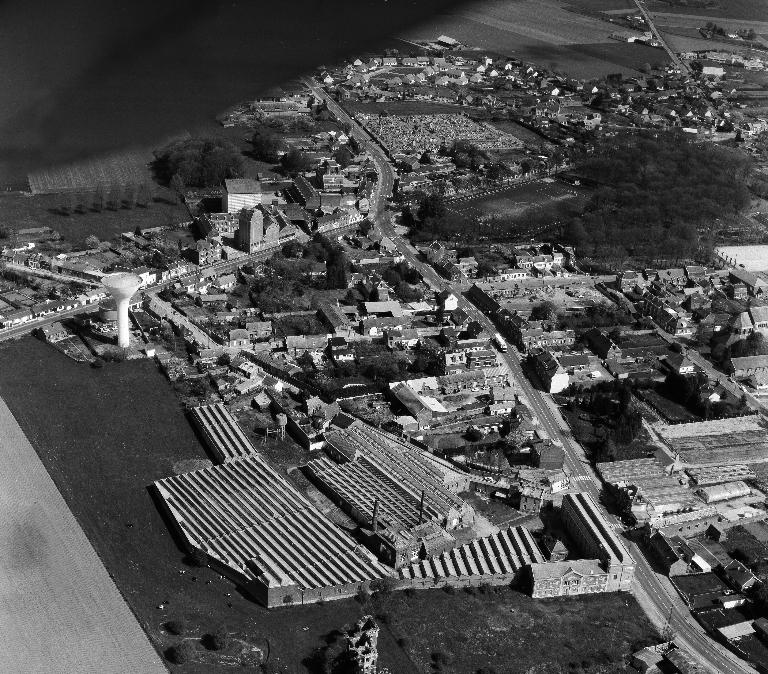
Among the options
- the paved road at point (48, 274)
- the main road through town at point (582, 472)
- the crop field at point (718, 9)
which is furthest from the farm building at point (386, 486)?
the crop field at point (718, 9)

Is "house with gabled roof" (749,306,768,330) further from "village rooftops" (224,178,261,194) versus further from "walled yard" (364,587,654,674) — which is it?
"village rooftops" (224,178,261,194)

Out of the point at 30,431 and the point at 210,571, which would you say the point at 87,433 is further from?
the point at 210,571

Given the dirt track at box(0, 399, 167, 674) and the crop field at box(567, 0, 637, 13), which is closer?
the dirt track at box(0, 399, 167, 674)

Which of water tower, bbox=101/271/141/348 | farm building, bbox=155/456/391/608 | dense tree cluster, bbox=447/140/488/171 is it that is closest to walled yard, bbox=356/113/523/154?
dense tree cluster, bbox=447/140/488/171

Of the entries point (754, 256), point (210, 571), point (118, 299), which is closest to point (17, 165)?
point (118, 299)

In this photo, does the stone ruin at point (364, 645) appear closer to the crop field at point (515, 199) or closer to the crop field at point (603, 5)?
the crop field at point (515, 199)

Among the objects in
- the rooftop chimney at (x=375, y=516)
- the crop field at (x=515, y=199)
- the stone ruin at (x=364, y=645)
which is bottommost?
the crop field at (x=515, y=199)
